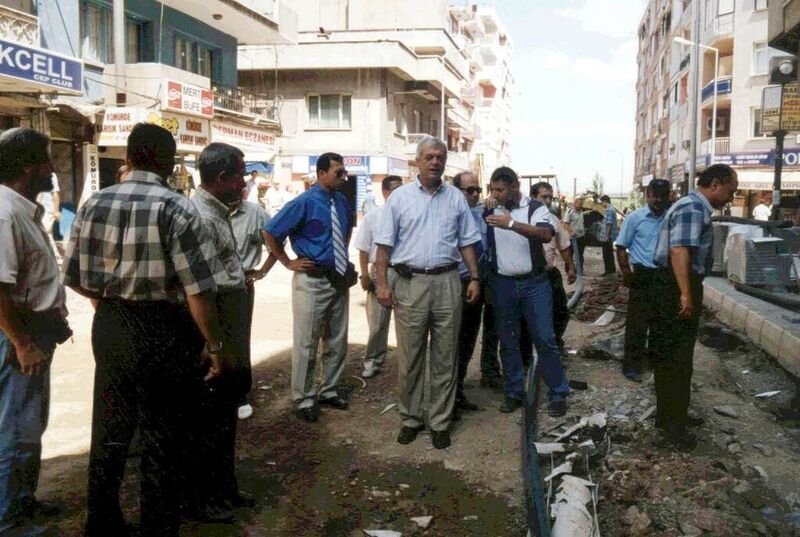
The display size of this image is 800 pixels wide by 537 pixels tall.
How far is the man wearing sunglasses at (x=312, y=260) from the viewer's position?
5516 mm

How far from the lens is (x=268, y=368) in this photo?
7.27m

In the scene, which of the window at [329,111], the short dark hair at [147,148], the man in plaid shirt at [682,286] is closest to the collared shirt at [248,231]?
the short dark hair at [147,148]

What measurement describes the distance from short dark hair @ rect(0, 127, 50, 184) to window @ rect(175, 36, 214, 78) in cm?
1890

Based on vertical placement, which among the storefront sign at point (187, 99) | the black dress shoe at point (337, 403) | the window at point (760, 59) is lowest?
the black dress shoe at point (337, 403)

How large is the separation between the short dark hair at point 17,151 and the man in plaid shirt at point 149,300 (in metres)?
0.53

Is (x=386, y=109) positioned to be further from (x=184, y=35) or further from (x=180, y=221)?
(x=180, y=221)

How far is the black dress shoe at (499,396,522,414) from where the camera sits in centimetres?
582

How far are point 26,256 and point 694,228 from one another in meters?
3.88

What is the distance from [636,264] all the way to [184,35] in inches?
716

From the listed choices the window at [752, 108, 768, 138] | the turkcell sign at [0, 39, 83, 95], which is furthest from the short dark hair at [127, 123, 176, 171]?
the window at [752, 108, 768, 138]

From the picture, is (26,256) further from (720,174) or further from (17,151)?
(720,174)

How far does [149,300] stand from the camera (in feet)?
10.1

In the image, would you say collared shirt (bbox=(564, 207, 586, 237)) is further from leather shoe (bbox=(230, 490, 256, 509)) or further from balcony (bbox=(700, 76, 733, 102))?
balcony (bbox=(700, 76, 733, 102))

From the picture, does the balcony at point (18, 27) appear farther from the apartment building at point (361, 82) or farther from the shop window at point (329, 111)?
the shop window at point (329, 111)
